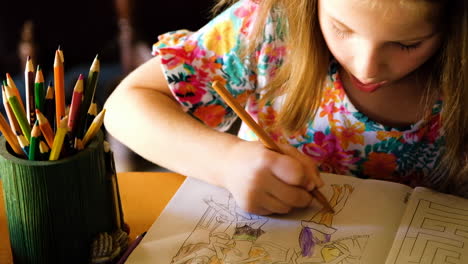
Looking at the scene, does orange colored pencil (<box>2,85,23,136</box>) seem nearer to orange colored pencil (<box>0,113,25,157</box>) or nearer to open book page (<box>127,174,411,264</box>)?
orange colored pencil (<box>0,113,25,157</box>)

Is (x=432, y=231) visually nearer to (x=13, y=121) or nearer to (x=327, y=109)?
(x=327, y=109)

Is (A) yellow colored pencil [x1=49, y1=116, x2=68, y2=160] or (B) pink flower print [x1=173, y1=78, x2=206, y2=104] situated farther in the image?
(B) pink flower print [x1=173, y1=78, x2=206, y2=104]

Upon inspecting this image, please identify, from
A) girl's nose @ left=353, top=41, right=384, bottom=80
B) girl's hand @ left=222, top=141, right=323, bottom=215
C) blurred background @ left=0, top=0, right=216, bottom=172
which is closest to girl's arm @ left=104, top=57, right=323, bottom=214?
girl's hand @ left=222, top=141, right=323, bottom=215

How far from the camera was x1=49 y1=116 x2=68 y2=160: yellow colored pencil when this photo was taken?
0.48 meters

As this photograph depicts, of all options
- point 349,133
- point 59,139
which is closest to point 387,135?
point 349,133

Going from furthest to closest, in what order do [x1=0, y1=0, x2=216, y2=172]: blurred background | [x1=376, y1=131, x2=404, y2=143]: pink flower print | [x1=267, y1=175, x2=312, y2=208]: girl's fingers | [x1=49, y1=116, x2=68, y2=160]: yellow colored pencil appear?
[x1=0, y1=0, x2=216, y2=172]: blurred background < [x1=376, y1=131, x2=404, y2=143]: pink flower print < [x1=267, y1=175, x2=312, y2=208]: girl's fingers < [x1=49, y1=116, x2=68, y2=160]: yellow colored pencil

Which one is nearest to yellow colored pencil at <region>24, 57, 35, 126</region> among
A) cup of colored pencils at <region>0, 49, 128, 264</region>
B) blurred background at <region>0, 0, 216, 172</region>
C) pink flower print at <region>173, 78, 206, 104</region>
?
cup of colored pencils at <region>0, 49, 128, 264</region>

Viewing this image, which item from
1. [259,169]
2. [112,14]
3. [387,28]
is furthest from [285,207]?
[112,14]

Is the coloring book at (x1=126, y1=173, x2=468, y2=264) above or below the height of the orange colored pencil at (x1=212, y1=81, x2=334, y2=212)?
below

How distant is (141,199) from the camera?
0.66m

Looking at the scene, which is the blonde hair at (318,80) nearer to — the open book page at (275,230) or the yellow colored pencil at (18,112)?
the open book page at (275,230)

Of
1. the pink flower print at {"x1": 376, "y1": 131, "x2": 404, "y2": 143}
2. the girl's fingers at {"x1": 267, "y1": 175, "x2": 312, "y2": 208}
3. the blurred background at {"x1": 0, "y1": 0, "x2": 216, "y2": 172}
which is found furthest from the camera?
the blurred background at {"x1": 0, "y1": 0, "x2": 216, "y2": 172}

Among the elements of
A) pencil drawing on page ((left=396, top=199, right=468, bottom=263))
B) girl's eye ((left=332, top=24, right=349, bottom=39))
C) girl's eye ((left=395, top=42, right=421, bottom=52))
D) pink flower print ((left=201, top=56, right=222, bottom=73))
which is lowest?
pencil drawing on page ((left=396, top=199, right=468, bottom=263))

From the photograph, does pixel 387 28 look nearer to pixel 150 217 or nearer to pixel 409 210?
pixel 409 210
